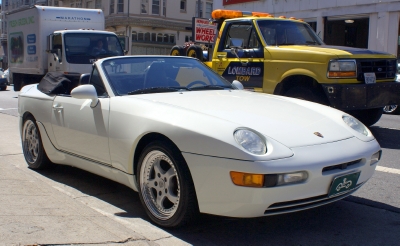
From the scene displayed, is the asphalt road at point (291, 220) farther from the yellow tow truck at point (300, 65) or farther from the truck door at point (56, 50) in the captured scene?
the truck door at point (56, 50)

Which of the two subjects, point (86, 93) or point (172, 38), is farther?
point (172, 38)

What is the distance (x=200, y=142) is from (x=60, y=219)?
138cm

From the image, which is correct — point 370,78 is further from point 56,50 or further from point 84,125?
point 56,50

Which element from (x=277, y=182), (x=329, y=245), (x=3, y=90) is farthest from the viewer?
(x=3, y=90)

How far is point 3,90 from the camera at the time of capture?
86.8ft

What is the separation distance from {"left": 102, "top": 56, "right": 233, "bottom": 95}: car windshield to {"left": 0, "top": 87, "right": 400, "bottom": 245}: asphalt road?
1113mm

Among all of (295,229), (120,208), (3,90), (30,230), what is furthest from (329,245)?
(3,90)

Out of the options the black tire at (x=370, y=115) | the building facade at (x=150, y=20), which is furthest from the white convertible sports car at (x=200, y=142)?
the building facade at (x=150, y=20)

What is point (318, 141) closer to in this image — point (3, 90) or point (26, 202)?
point (26, 202)

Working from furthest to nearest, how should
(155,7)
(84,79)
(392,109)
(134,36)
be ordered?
1. (155,7)
2. (134,36)
3. (392,109)
4. (84,79)

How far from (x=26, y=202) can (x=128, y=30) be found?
37200mm

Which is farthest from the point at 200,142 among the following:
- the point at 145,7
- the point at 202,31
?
the point at 145,7

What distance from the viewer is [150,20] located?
41.0 m

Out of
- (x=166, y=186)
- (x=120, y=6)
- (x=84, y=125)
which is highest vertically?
(x=120, y=6)
